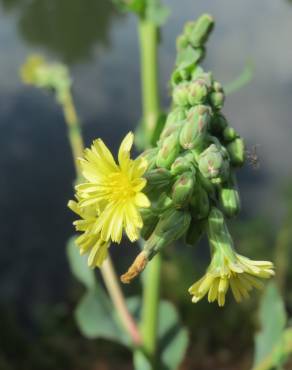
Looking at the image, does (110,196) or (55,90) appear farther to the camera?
(55,90)

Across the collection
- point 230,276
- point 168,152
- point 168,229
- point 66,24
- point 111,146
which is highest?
point 66,24

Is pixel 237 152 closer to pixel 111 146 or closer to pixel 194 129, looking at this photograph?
pixel 194 129

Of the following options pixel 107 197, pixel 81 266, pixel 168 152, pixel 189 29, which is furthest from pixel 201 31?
pixel 81 266

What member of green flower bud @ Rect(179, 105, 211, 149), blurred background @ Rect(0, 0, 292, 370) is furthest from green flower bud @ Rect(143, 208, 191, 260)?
blurred background @ Rect(0, 0, 292, 370)

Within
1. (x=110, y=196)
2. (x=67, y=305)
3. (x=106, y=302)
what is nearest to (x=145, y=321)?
(x=106, y=302)

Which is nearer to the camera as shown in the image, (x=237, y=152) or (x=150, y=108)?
(x=237, y=152)

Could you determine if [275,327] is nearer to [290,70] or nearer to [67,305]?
[67,305]

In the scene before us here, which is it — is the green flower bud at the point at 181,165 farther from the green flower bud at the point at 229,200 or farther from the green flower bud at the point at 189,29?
the green flower bud at the point at 189,29
